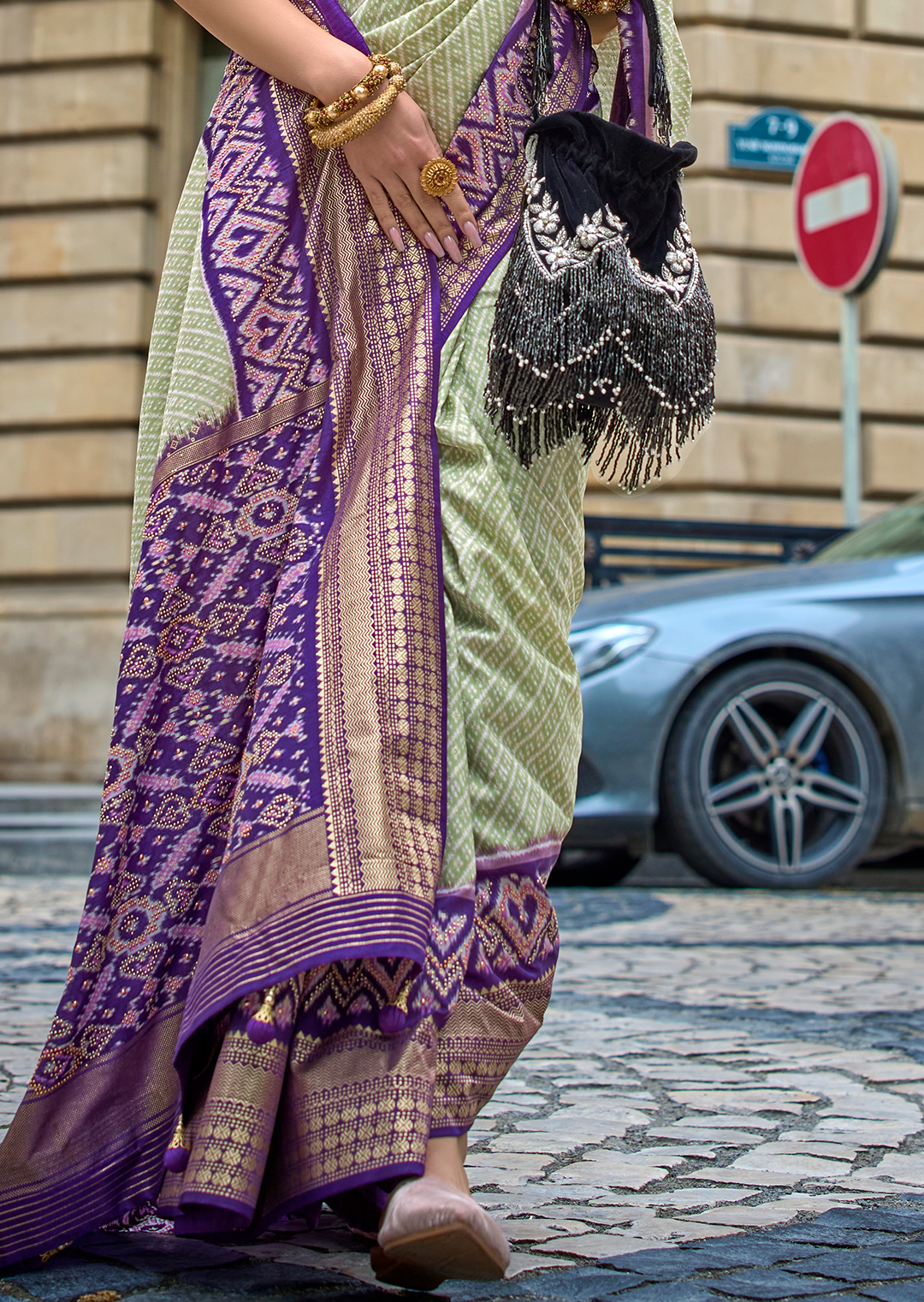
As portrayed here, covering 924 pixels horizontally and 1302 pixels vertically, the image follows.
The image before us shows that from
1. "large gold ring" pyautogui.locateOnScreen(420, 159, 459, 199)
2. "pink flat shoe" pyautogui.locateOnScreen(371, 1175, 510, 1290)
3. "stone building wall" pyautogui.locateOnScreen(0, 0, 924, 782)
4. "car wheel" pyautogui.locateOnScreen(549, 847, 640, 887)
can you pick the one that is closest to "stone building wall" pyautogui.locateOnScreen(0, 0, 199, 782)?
"stone building wall" pyautogui.locateOnScreen(0, 0, 924, 782)

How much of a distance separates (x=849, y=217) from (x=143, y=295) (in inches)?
184

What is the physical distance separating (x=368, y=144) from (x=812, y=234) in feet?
17.6

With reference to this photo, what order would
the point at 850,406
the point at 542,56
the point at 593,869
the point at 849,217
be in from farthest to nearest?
the point at 850,406 → the point at 849,217 → the point at 593,869 → the point at 542,56

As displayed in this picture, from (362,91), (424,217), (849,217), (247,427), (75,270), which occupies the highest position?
(75,270)

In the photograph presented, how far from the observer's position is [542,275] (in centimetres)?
174

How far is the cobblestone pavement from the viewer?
1.63 metres

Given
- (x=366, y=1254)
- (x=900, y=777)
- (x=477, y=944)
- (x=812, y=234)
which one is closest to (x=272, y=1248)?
(x=366, y=1254)

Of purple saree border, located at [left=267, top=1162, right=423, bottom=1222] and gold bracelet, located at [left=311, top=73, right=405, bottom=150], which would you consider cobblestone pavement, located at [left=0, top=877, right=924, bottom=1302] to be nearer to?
purple saree border, located at [left=267, top=1162, right=423, bottom=1222]

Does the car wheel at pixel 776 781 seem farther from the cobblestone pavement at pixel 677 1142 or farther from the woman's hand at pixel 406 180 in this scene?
the woman's hand at pixel 406 180

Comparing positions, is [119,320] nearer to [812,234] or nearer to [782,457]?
[782,457]

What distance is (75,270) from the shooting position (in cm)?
995

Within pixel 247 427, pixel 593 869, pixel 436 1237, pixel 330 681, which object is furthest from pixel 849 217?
pixel 436 1237

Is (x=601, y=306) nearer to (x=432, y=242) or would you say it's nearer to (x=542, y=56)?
(x=432, y=242)

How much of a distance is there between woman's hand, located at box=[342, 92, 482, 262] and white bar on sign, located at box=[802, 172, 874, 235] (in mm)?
5125
